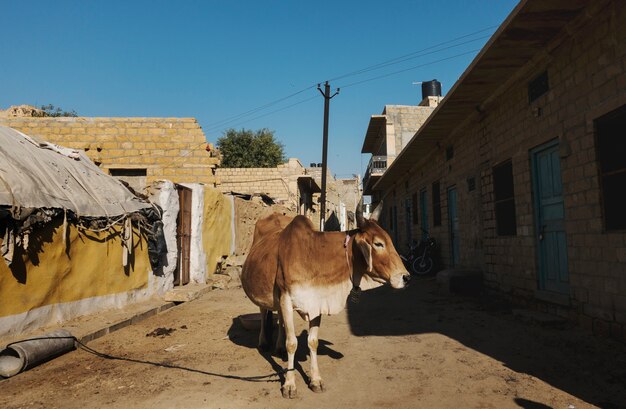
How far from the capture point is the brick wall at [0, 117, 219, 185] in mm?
14367

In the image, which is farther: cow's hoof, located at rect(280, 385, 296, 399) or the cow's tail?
the cow's tail

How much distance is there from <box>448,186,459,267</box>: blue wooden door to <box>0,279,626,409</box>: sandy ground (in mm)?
4979

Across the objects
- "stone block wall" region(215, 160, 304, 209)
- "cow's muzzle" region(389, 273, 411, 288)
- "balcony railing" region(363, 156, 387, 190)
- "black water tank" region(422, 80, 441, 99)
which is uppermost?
"black water tank" region(422, 80, 441, 99)

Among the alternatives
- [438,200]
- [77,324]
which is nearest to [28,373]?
[77,324]

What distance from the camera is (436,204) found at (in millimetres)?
13352

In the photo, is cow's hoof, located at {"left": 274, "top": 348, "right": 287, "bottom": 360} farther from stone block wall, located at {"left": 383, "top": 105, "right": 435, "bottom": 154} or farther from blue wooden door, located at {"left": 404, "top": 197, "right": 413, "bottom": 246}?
stone block wall, located at {"left": 383, "top": 105, "right": 435, "bottom": 154}

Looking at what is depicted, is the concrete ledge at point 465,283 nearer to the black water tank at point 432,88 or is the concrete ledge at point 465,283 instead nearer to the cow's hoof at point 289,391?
the cow's hoof at point 289,391

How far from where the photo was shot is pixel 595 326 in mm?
5102

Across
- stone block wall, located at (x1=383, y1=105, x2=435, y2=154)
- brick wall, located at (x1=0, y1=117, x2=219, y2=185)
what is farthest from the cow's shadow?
stone block wall, located at (x1=383, y1=105, x2=435, y2=154)

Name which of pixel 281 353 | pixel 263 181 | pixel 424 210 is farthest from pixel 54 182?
pixel 263 181

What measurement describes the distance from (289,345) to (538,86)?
5.78m

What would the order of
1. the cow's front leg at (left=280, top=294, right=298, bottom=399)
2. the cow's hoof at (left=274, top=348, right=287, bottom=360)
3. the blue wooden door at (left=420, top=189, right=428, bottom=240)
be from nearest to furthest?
the cow's front leg at (left=280, top=294, right=298, bottom=399) < the cow's hoof at (left=274, top=348, right=287, bottom=360) < the blue wooden door at (left=420, top=189, right=428, bottom=240)

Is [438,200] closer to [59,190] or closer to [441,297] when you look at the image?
[441,297]

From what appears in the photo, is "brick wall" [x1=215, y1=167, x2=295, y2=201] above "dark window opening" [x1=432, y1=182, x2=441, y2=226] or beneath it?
above
